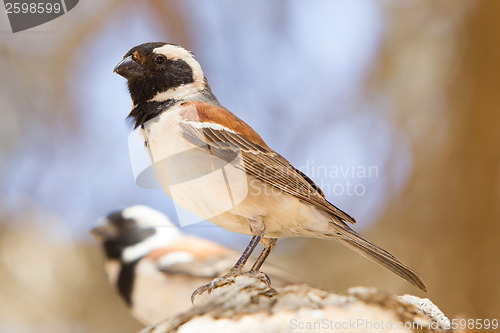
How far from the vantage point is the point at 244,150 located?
1.99 metres

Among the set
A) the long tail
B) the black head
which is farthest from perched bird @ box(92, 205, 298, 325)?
the black head

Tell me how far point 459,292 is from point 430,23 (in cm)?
180

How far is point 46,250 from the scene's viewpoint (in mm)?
3875

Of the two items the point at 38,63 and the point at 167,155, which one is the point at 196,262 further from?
the point at 38,63

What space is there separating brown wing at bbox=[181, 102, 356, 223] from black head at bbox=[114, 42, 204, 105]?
12cm

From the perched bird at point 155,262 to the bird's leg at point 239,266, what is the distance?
966mm

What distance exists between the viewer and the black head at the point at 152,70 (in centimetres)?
193

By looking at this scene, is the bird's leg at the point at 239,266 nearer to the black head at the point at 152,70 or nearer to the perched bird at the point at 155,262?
the black head at the point at 152,70

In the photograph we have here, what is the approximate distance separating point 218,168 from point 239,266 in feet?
1.12

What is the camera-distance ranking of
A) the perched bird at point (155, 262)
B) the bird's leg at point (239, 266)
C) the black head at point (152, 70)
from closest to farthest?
the bird's leg at point (239, 266) < the black head at point (152, 70) < the perched bird at point (155, 262)

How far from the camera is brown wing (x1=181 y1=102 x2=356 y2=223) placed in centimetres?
191

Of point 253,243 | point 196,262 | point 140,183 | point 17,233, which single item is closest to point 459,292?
point 196,262

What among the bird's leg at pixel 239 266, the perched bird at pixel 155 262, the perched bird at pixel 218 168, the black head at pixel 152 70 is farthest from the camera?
the perched bird at pixel 155 262

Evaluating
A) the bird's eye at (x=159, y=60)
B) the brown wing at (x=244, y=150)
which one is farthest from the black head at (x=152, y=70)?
the brown wing at (x=244, y=150)
